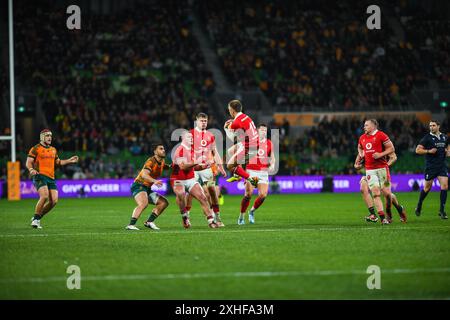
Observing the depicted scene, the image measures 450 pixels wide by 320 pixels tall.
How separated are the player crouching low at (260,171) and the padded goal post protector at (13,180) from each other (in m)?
13.5

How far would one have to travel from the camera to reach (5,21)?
4475 cm

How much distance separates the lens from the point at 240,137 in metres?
18.5

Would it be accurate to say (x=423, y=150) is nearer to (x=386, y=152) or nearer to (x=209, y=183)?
(x=386, y=152)

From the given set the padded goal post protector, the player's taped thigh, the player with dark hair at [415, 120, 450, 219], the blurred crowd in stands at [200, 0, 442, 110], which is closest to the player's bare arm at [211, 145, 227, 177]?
the player's taped thigh

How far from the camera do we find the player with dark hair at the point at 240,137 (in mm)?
18078

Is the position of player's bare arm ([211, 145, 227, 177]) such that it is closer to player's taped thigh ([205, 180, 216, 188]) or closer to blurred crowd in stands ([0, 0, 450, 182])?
player's taped thigh ([205, 180, 216, 188])

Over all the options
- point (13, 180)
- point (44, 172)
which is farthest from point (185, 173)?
point (13, 180)

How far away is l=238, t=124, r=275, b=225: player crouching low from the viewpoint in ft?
64.2

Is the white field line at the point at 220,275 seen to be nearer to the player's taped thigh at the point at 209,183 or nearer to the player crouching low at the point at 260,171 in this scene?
the player's taped thigh at the point at 209,183

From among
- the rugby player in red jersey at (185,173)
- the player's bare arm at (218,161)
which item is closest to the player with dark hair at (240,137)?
the player's bare arm at (218,161)

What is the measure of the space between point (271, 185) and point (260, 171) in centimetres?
1905

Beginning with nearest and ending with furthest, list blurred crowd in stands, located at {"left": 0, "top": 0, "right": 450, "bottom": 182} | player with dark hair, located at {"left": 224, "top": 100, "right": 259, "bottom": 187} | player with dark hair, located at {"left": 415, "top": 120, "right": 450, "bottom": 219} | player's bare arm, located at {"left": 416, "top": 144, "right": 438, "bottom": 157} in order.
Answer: player with dark hair, located at {"left": 224, "top": 100, "right": 259, "bottom": 187}, player's bare arm, located at {"left": 416, "top": 144, "right": 438, "bottom": 157}, player with dark hair, located at {"left": 415, "top": 120, "right": 450, "bottom": 219}, blurred crowd in stands, located at {"left": 0, "top": 0, "right": 450, "bottom": 182}

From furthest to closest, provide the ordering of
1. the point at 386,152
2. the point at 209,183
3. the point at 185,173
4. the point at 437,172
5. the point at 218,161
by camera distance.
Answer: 1. the point at 437,172
2. the point at 209,183
3. the point at 386,152
4. the point at 218,161
5. the point at 185,173

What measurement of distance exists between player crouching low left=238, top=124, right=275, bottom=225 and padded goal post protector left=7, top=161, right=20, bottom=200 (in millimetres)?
13486
